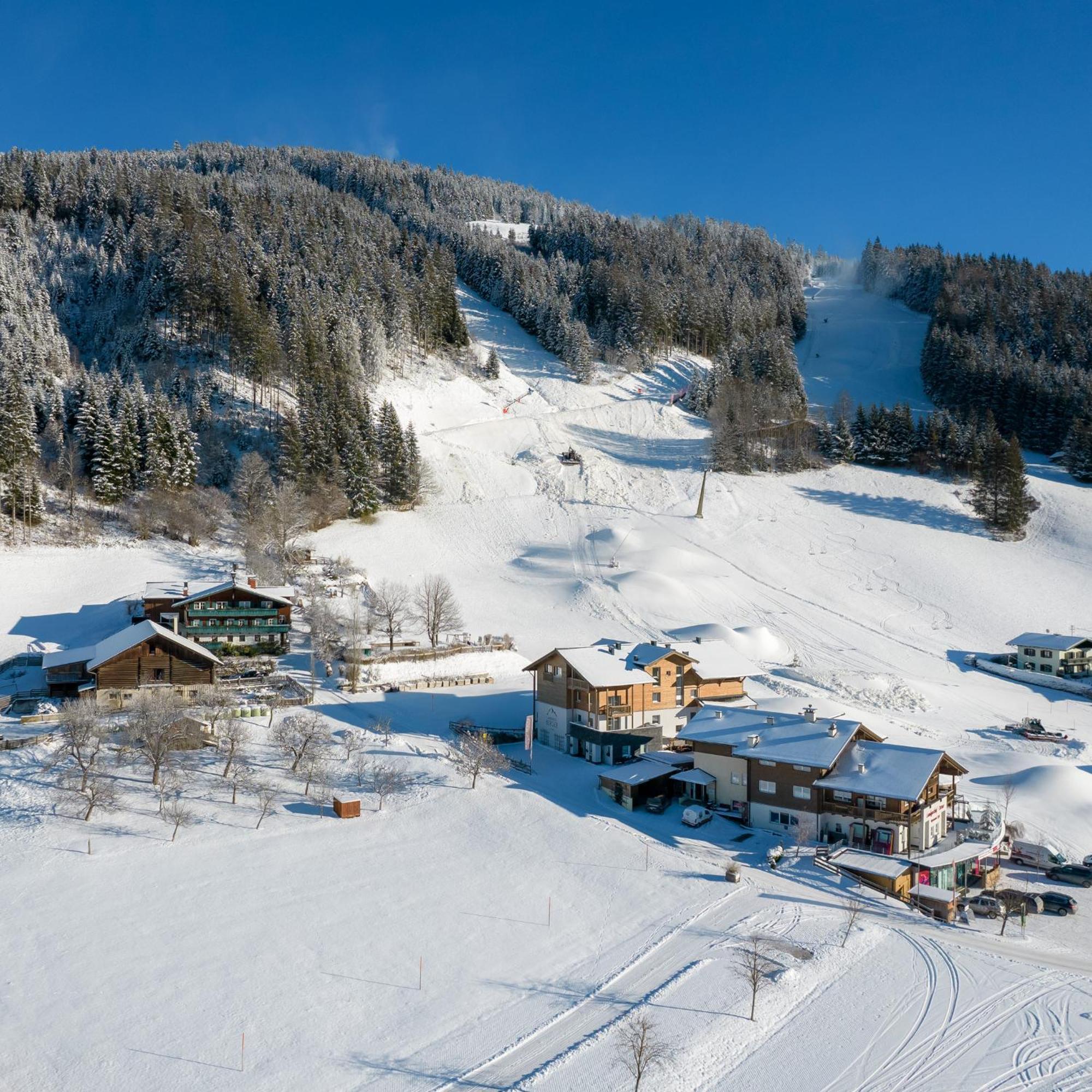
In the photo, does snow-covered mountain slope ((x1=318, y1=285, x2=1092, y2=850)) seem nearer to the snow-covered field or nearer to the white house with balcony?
the snow-covered field

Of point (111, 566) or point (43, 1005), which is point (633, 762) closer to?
point (43, 1005)

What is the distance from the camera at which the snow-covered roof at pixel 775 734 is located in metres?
34.2

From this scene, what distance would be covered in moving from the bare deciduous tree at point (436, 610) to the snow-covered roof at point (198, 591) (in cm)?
894

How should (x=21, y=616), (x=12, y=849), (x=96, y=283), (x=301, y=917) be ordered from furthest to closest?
(x=96, y=283)
(x=21, y=616)
(x=12, y=849)
(x=301, y=917)

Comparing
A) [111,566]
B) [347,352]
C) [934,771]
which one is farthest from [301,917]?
[347,352]

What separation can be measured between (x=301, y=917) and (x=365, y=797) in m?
8.87

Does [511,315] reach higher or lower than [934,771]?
higher

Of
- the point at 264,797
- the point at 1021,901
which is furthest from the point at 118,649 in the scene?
the point at 1021,901

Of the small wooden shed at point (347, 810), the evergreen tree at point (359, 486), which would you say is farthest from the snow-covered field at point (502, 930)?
the evergreen tree at point (359, 486)

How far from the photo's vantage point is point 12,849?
27.9 metres

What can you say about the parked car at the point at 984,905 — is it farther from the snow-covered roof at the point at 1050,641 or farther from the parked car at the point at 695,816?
the snow-covered roof at the point at 1050,641

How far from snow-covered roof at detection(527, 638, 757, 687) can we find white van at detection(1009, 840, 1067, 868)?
16913 millimetres

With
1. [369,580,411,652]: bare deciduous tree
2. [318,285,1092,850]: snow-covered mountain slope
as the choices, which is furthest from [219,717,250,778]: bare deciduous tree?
[318,285,1092,850]: snow-covered mountain slope

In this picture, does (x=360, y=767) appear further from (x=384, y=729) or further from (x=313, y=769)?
(x=384, y=729)
